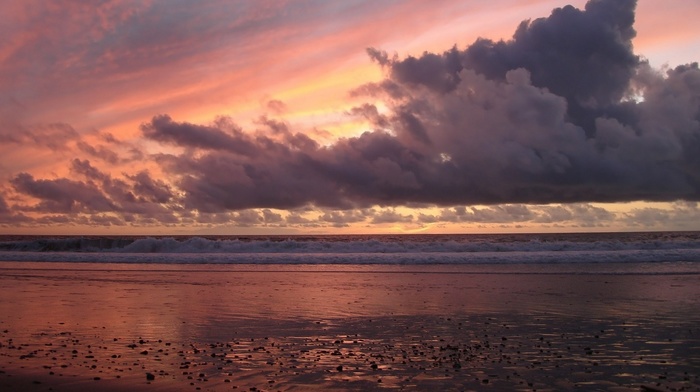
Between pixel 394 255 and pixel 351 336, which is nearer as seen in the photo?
pixel 351 336

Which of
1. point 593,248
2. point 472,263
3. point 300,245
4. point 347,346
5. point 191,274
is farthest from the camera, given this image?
point 300,245

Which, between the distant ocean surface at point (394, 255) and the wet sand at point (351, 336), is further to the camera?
the distant ocean surface at point (394, 255)

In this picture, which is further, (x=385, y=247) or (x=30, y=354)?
(x=385, y=247)

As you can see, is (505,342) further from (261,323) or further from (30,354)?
(30,354)

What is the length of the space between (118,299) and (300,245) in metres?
38.8

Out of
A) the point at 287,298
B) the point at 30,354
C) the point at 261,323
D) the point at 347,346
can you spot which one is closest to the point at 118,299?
the point at 287,298

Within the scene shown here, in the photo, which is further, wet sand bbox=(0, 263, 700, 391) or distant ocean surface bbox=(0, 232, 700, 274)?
distant ocean surface bbox=(0, 232, 700, 274)

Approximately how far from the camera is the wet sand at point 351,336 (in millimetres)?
10672

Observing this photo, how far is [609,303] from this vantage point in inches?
827

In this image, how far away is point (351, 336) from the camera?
14992 mm

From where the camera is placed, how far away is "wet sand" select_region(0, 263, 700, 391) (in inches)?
420

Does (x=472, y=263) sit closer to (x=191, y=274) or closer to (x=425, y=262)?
(x=425, y=262)

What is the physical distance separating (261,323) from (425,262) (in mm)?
29209

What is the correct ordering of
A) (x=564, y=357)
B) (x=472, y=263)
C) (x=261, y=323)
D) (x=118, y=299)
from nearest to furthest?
(x=564, y=357), (x=261, y=323), (x=118, y=299), (x=472, y=263)
